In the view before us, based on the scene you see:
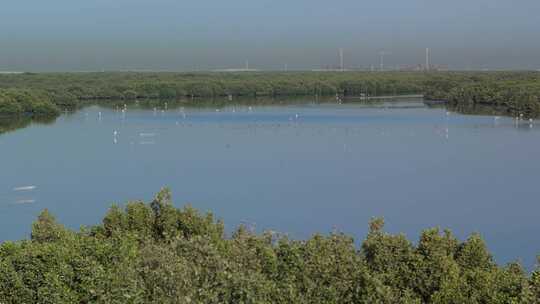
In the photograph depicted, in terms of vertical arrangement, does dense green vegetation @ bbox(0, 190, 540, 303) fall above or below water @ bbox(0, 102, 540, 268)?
above

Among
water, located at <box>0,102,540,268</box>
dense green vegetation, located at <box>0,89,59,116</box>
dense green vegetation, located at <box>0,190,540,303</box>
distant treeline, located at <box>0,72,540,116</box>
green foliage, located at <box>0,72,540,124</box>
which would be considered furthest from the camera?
distant treeline, located at <box>0,72,540,116</box>

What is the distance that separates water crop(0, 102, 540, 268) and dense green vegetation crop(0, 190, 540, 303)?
8.32 meters

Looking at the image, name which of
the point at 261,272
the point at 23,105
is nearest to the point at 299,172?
the point at 261,272

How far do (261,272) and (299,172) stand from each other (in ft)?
67.0

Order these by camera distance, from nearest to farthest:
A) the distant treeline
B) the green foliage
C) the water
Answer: the water
the green foliage
the distant treeline

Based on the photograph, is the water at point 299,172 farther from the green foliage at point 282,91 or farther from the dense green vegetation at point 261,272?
the dense green vegetation at point 261,272

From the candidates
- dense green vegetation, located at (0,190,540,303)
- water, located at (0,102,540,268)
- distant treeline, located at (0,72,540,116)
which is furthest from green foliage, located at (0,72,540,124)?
dense green vegetation, located at (0,190,540,303)

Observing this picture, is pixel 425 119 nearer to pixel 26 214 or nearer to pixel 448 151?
pixel 448 151

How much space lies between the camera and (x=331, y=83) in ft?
280

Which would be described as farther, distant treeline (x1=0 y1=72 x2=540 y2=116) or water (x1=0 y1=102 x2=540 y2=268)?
distant treeline (x1=0 y1=72 x2=540 y2=116)

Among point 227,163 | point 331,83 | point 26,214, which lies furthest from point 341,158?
point 331,83

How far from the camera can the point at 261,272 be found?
9.72 meters

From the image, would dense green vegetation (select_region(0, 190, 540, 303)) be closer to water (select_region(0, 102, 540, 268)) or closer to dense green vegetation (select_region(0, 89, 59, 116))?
water (select_region(0, 102, 540, 268))

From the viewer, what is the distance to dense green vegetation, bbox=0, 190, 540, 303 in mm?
8375
